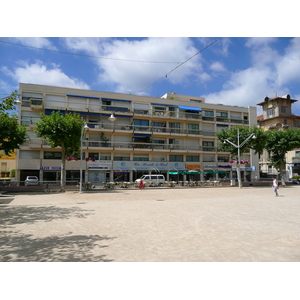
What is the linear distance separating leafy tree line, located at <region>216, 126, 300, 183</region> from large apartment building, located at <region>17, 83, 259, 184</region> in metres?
6.01

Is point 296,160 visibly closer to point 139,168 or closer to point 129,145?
point 139,168

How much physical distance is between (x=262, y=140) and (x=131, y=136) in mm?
19110

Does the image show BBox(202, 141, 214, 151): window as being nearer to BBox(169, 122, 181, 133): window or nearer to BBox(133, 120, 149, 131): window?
BBox(169, 122, 181, 133): window

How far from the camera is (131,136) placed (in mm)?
39344

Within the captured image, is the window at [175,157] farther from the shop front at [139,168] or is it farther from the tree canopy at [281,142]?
the tree canopy at [281,142]

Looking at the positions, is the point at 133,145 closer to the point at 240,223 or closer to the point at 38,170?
the point at 38,170

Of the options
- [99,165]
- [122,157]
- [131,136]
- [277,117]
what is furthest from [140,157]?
[277,117]

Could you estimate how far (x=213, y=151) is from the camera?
143ft

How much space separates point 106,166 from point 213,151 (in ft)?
62.2

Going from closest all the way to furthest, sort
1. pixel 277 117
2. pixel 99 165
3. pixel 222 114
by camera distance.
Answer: pixel 99 165 < pixel 222 114 < pixel 277 117

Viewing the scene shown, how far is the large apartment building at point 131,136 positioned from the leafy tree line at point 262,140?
601 centimetres

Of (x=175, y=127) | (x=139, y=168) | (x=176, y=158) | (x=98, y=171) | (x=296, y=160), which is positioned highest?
(x=175, y=127)

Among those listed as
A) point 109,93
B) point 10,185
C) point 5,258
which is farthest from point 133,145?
point 5,258

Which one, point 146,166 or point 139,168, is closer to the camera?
point 139,168
